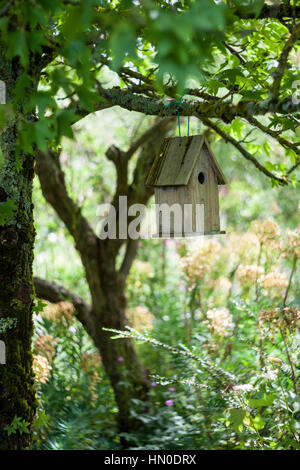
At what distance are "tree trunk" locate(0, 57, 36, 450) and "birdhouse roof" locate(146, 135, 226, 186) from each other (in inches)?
18.9

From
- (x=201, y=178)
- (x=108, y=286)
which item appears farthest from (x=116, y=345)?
(x=201, y=178)

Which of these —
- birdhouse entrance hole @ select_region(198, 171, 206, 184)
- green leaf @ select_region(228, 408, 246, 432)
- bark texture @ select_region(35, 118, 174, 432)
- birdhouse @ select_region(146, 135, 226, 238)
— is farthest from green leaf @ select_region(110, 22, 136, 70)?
bark texture @ select_region(35, 118, 174, 432)

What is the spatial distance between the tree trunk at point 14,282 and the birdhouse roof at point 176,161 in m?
0.48

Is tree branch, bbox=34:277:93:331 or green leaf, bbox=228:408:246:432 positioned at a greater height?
tree branch, bbox=34:277:93:331

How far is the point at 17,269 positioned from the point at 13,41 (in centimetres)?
91

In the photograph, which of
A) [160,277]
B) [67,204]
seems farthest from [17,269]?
[160,277]

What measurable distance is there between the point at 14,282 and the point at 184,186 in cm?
72

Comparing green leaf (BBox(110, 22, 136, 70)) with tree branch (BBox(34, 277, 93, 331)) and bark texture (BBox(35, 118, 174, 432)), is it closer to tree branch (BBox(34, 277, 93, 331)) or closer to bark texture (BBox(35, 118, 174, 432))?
bark texture (BBox(35, 118, 174, 432))

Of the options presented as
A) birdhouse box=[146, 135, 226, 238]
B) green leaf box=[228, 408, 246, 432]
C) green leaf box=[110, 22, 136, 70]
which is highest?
green leaf box=[110, 22, 136, 70]

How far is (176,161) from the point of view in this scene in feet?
6.24

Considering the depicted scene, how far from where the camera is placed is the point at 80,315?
133 inches

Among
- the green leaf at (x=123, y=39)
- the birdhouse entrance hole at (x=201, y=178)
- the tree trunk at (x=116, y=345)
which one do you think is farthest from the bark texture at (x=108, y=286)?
the green leaf at (x=123, y=39)

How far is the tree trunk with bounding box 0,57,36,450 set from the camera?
1.83 meters

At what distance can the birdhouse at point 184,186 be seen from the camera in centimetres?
187
